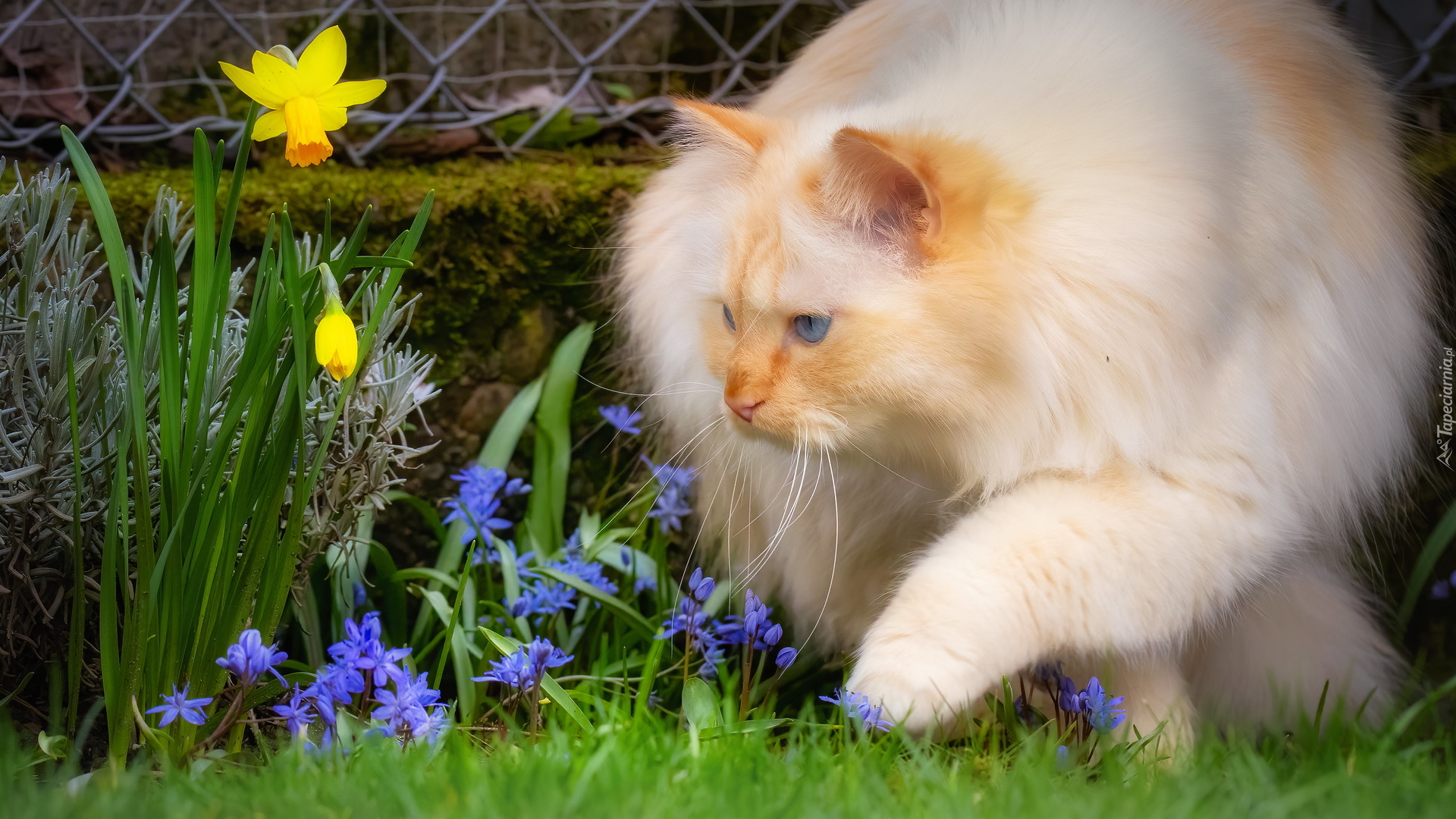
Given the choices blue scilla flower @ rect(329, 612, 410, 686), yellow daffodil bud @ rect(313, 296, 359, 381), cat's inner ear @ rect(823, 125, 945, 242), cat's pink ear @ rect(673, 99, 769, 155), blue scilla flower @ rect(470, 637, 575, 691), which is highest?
cat's pink ear @ rect(673, 99, 769, 155)

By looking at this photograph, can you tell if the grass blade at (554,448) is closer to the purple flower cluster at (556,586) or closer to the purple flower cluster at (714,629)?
the purple flower cluster at (556,586)

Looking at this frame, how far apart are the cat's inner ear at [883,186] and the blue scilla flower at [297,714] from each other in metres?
0.93

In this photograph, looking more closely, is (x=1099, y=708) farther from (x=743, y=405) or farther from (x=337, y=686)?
(x=337, y=686)

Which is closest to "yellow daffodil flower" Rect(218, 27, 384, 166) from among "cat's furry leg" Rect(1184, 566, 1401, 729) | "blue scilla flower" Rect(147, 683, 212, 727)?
"blue scilla flower" Rect(147, 683, 212, 727)

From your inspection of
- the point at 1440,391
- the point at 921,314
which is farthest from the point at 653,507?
the point at 1440,391

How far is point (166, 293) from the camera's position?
4.08 feet

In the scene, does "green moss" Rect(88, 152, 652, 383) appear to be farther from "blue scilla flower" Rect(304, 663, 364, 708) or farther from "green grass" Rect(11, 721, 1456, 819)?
"green grass" Rect(11, 721, 1456, 819)

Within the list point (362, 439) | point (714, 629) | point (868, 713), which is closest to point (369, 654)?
point (362, 439)

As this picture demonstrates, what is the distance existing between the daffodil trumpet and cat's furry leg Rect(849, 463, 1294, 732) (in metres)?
0.68

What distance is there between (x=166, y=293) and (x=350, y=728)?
23.0 inches

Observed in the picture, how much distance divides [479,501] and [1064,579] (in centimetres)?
102

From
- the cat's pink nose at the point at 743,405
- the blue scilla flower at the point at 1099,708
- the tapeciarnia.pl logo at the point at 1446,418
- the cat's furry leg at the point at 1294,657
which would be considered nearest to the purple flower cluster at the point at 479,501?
the cat's pink nose at the point at 743,405

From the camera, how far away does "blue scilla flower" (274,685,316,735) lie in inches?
53.2

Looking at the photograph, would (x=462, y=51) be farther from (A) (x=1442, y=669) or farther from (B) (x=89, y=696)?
(A) (x=1442, y=669)
